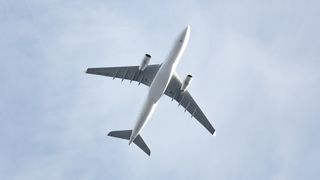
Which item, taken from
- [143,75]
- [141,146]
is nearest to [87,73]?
[143,75]

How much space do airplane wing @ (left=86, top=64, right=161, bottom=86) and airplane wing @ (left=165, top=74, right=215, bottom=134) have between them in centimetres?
339

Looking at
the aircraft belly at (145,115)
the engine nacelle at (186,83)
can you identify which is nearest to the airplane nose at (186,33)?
the engine nacelle at (186,83)

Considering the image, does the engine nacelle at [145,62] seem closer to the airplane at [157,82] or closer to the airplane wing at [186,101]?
the airplane at [157,82]

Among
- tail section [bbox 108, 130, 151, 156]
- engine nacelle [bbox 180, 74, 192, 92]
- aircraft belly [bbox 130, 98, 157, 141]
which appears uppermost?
engine nacelle [bbox 180, 74, 192, 92]

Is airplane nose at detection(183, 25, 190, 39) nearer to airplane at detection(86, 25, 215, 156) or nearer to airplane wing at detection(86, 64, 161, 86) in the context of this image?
airplane at detection(86, 25, 215, 156)

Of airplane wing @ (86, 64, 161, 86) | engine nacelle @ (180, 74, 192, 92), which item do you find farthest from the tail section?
engine nacelle @ (180, 74, 192, 92)

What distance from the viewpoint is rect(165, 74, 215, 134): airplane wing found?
305 feet

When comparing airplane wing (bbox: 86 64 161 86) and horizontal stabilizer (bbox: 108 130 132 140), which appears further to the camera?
horizontal stabilizer (bbox: 108 130 132 140)

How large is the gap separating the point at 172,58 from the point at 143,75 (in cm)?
993

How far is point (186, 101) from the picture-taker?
95.4 meters

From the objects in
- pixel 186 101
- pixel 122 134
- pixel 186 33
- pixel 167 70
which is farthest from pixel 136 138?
pixel 186 33

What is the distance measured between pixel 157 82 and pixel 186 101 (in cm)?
1290

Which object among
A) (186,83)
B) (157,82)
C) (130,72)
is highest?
(186,83)

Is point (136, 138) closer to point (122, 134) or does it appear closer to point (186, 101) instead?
point (122, 134)
